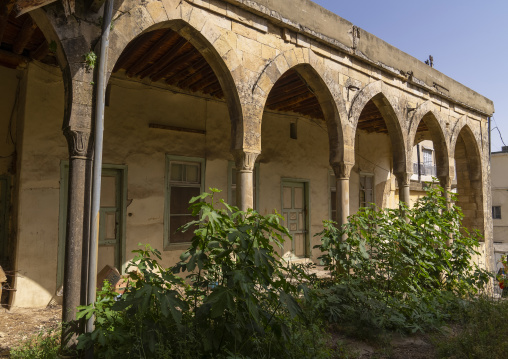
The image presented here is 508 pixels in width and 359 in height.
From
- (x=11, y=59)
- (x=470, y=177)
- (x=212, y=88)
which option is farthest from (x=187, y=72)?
(x=470, y=177)

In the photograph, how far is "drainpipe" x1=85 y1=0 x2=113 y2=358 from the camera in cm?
347

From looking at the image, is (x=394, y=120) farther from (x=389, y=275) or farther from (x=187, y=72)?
(x=187, y=72)

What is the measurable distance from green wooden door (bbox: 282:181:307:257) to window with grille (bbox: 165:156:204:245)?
2350 mm

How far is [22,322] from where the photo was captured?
4680 mm

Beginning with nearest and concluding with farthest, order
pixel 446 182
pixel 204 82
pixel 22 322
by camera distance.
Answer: pixel 22 322
pixel 204 82
pixel 446 182

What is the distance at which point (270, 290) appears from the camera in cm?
298

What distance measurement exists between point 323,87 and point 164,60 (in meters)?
2.61

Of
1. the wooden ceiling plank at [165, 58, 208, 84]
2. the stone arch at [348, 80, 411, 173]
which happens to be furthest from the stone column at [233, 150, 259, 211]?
the stone arch at [348, 80, 411, 173]

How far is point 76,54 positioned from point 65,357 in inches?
110

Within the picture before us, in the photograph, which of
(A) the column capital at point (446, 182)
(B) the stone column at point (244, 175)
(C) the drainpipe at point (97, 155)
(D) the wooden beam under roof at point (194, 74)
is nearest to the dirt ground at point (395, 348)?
(B) the stone column at point (244, 175)

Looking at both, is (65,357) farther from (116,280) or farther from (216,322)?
(116,280)

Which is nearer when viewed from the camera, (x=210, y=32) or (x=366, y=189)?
(x=210, y=32)

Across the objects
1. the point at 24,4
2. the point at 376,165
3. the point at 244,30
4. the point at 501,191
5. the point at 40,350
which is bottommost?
the point at 40,350

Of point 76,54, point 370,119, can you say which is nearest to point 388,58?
point 370,119
